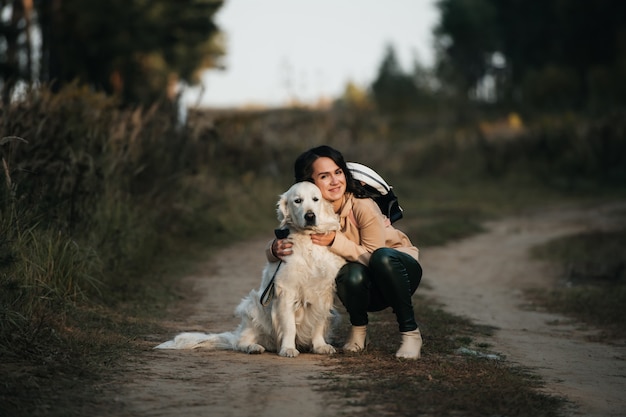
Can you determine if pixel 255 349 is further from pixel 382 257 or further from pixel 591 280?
pixel 591 280

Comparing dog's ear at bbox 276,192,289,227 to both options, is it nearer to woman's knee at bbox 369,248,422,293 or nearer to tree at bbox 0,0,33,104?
woman's knee at bbox 369,248,422,293

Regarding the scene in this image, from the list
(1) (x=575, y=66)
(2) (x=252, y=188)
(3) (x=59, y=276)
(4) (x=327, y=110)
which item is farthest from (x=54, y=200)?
(1) (x=575, y=66)

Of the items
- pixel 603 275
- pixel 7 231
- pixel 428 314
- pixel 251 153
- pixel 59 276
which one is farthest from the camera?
A: pixel 251 153

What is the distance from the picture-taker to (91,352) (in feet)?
20.7

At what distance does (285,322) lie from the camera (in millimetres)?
6340

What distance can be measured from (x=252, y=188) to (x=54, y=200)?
9.33m

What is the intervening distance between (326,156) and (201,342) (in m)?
1.62

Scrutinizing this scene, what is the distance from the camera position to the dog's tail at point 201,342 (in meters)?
6.68

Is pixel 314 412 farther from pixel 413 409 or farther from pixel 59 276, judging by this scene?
pixel 59 276

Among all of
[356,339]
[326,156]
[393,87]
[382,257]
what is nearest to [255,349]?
[356,339]

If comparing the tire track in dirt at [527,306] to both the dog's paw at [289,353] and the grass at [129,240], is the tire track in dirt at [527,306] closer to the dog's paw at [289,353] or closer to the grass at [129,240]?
the grass at [129,240]

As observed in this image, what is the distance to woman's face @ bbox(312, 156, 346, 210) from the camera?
653 cm

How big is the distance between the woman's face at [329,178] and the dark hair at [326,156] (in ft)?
0.10

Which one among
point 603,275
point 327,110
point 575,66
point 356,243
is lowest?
point 603,275
